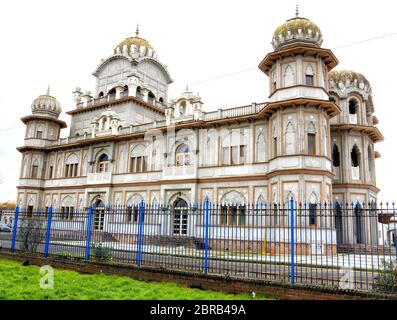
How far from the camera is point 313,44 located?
70.8 ft

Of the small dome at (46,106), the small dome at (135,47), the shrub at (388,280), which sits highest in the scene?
the small dome at (135,47)

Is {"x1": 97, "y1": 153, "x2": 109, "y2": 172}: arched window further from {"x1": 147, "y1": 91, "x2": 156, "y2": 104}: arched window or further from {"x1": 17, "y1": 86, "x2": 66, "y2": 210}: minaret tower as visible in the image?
{"x1": 147, "y1": 91, "x2": 156, "y2": 104}: arched window

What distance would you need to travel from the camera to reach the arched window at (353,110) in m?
24.6

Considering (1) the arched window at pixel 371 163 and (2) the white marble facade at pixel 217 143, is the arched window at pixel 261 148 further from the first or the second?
(1) the arched window at pixel 371 163

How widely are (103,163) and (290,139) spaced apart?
17044mm

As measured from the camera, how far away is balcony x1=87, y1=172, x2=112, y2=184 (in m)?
29.1

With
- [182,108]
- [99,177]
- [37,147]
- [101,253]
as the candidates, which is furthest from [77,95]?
[101,253]

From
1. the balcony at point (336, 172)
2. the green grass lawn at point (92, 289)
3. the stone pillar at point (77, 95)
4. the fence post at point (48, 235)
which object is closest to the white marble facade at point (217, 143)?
the balcony at point (336, 172)

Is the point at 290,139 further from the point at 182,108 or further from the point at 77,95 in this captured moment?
the point at 77,95

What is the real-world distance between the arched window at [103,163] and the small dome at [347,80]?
1900 centimetres

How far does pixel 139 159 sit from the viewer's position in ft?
92.2
